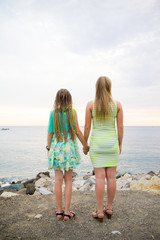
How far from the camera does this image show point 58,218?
13.1 feet

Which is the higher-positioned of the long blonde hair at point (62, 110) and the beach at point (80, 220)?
the long blonde hair at point (62, 110)

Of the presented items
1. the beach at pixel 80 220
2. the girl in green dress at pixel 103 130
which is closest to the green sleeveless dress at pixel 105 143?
the girl in green dress at pixel 103 130

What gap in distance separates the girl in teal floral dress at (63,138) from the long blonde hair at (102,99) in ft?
1.50

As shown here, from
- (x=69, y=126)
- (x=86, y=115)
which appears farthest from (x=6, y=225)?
(x=86, y=115)

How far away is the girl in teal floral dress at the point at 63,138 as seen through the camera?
370 cm

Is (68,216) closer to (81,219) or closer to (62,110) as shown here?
(81,219)

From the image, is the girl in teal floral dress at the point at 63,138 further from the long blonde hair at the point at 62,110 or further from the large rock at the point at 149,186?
the large rock at the point at 149,186

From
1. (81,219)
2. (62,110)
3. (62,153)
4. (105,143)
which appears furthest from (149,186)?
(62,110)

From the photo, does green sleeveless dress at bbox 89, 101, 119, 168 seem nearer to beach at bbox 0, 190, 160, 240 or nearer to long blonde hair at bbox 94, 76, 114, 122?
long blonde hair at bbox 94, 76, 114, 122

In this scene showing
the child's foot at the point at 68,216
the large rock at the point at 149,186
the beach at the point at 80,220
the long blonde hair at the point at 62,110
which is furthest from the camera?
the large rock at the point at 149,186

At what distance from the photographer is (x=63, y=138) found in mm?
3773

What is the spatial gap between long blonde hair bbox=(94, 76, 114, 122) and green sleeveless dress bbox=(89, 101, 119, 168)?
0.08 meters

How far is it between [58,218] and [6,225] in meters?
1.01

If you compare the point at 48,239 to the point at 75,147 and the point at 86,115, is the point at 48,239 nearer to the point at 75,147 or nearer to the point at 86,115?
the point at 75,147
